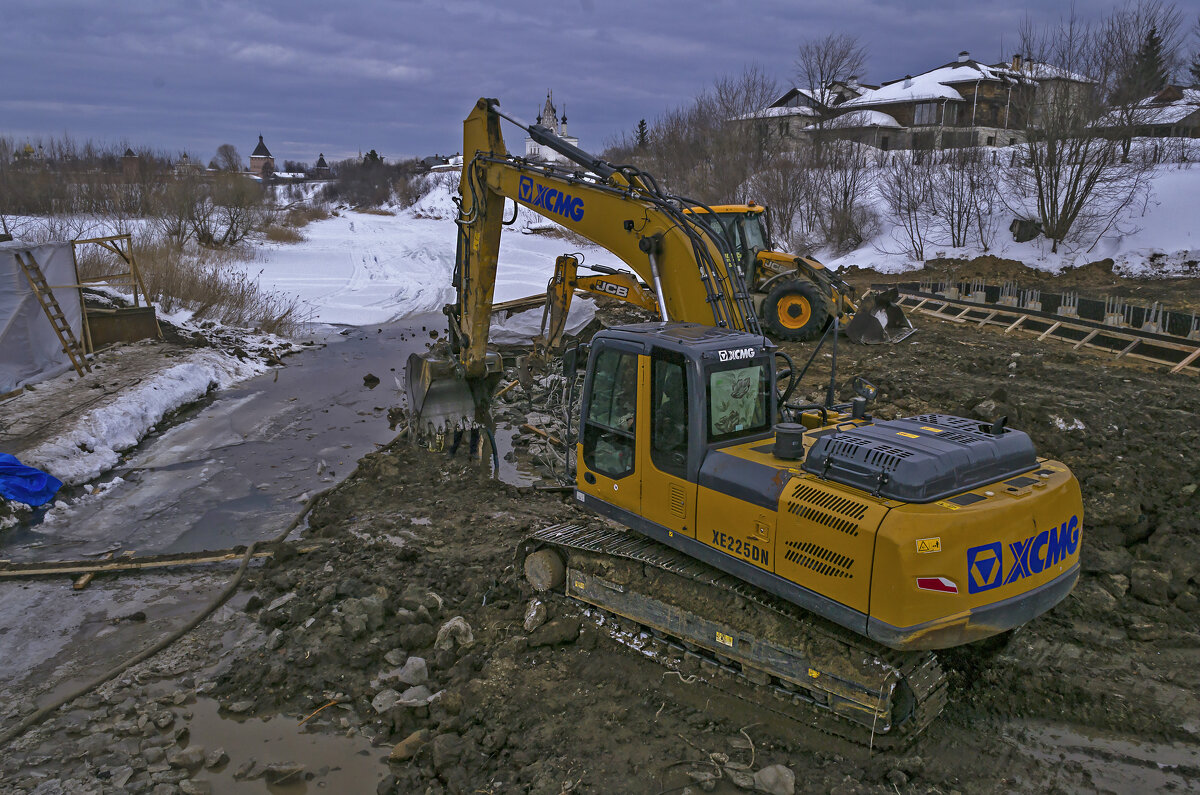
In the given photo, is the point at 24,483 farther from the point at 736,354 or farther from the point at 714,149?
the point at 714,149

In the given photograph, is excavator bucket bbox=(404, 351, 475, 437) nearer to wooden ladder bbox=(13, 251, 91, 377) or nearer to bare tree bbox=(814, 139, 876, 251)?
wooden ladder bbox=(13, 251, 91, 377)

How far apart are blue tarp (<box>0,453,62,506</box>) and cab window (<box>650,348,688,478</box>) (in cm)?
810

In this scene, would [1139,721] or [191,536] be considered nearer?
[1139,721]

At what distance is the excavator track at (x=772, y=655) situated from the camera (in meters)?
4.85

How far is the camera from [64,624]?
7.01 meters

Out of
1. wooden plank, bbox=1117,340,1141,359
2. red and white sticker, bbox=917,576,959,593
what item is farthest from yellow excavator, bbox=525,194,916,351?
red and white sticker, bbox=917,576,959,593

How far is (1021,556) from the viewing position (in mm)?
4684

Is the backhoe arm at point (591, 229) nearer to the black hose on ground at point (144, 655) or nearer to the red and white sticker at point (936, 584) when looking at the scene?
the red and white sticker at point (936, 584)

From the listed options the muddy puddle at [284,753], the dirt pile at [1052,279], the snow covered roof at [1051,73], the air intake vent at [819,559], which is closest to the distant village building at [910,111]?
the snow covered roof at [1051,73]

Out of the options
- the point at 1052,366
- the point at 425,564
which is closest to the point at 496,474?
the point at 425,564

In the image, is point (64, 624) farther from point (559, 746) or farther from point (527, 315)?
point (527, 315)

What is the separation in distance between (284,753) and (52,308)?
530 inches

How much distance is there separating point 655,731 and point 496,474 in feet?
19.0

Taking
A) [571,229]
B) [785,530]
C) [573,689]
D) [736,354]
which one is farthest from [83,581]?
[785,530]
